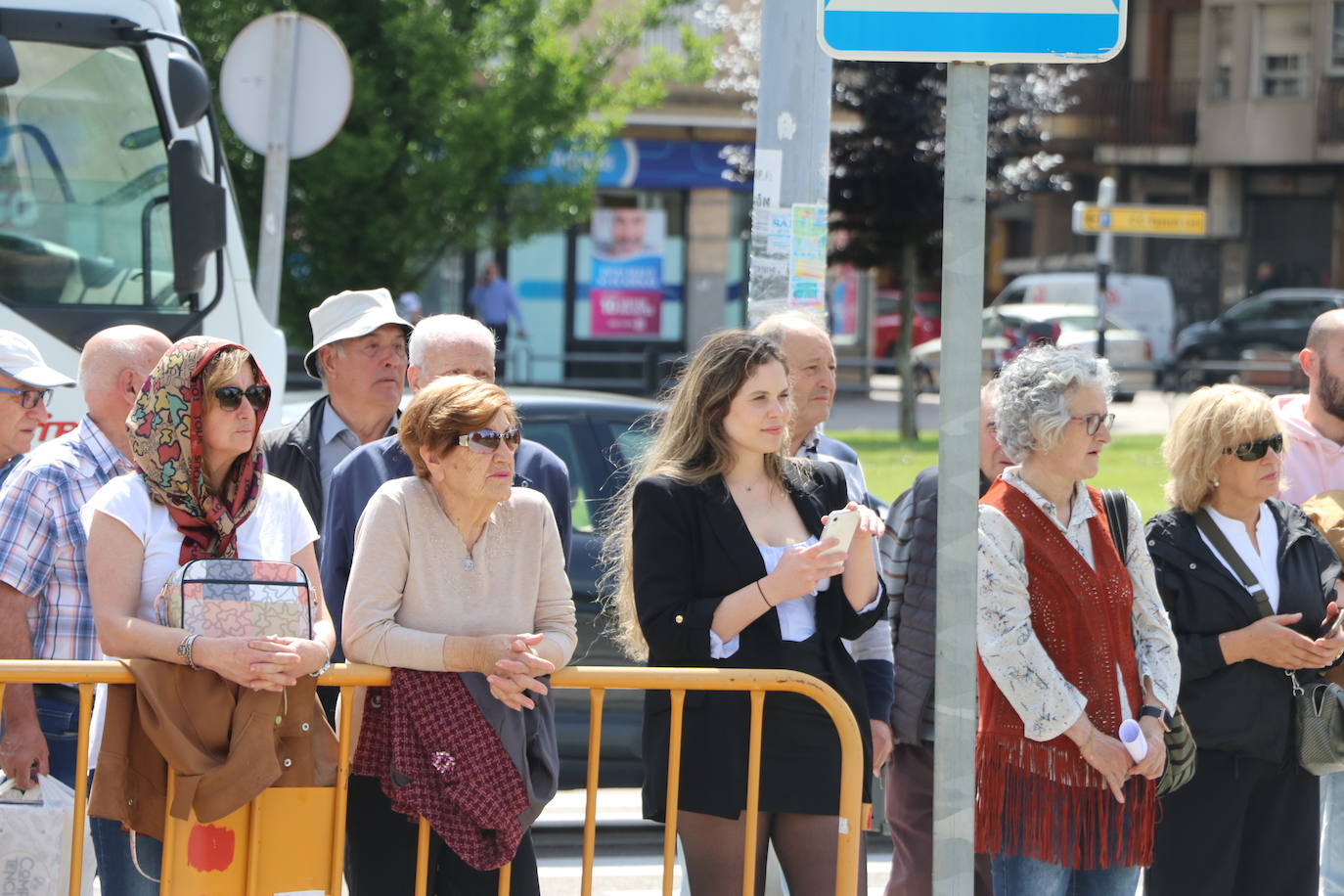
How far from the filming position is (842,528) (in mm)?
3920

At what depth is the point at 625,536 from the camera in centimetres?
433

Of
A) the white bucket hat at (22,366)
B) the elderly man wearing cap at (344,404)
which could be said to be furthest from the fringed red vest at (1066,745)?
the white bucket hat at (22,366)

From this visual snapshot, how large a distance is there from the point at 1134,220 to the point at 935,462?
334 inches

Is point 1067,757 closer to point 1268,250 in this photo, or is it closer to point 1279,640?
point 1279,640

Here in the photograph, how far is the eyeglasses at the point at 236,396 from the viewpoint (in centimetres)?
379

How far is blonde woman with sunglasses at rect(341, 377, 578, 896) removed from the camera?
12.5 ft

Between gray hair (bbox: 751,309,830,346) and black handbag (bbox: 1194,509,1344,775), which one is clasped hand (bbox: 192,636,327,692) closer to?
gray hair (bbox: 751,309,830,346)

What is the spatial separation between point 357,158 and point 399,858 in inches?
396

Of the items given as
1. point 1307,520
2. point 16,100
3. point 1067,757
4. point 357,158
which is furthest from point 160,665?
point 357,158

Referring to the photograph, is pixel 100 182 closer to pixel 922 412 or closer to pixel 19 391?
pixel 19 391

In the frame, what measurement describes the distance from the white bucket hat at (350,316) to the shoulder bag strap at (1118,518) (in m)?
2.07

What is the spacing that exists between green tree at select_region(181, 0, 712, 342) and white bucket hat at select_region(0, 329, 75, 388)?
28.6 feet

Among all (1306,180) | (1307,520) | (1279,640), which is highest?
(1306,180)

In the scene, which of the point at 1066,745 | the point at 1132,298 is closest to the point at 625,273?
the point at 1132,298
